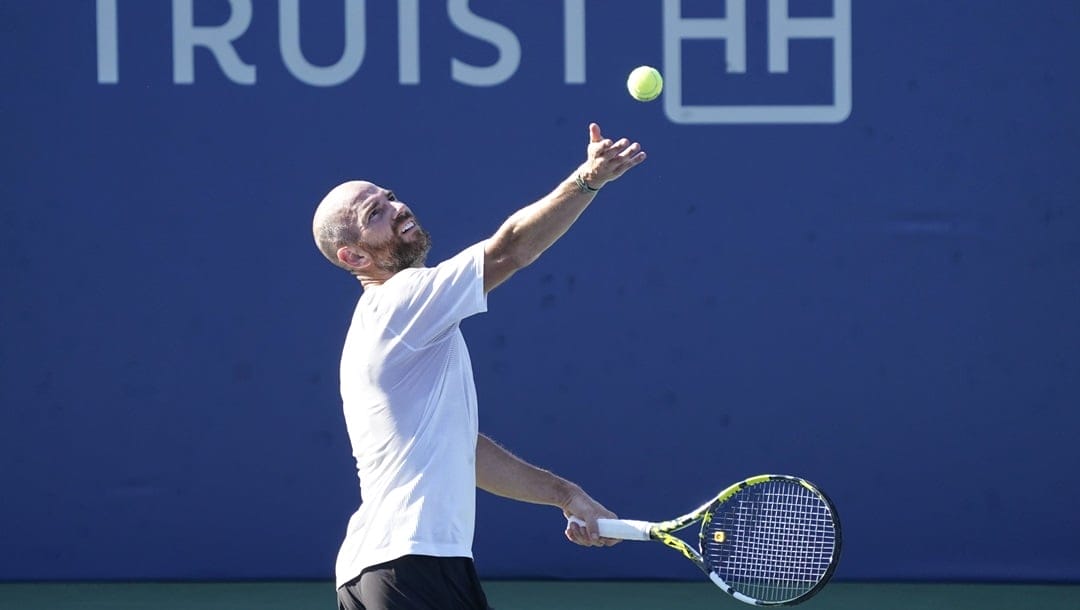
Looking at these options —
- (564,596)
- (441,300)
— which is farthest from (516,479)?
(564,596)

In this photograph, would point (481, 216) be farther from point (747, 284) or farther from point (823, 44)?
point (823, 44)

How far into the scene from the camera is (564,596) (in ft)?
18.0

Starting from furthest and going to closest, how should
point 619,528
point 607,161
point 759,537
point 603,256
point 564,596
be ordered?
1. point 603,256
2. point 564,596
3. point 759,537
4. point 619,528
5. point 607,161

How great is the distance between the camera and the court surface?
5355mm

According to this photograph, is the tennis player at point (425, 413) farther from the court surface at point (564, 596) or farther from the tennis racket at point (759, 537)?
the court surface at point (564, 596)

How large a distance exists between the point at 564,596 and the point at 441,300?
2482 millimetres

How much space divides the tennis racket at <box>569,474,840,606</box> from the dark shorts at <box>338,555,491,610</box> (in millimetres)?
320

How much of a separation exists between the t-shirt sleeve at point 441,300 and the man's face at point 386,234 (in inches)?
7.5

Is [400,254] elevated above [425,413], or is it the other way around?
[400,254]

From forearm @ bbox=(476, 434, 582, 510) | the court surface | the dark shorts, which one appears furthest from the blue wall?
the dark shorts

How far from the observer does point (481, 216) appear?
18.4 feet

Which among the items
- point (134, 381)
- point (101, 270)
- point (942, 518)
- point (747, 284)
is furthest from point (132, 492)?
point (942, 518)

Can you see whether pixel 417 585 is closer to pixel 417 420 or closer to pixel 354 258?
pixel 417 420

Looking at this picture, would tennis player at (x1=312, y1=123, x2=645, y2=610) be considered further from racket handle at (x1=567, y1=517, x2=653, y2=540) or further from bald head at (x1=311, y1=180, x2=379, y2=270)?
racket handle at (x1=567, y1=517, x2=653, y2=540)
